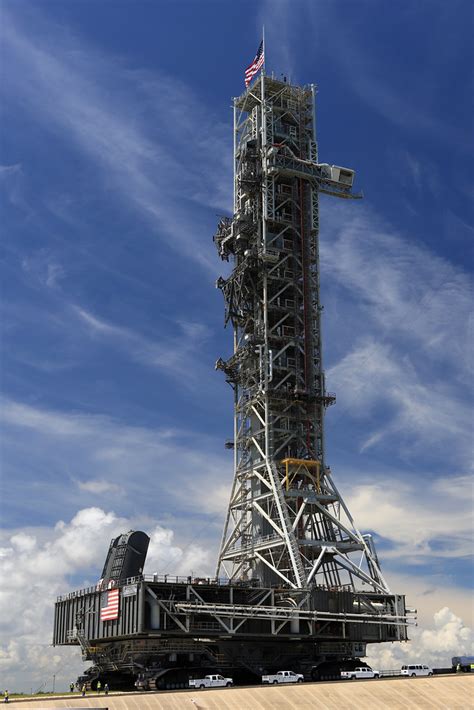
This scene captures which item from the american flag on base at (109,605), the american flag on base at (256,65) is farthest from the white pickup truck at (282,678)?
the american flag on base at (256,65)

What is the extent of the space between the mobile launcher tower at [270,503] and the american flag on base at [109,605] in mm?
349

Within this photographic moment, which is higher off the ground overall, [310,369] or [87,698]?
[310,369]

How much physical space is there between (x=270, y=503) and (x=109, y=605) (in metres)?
22.9

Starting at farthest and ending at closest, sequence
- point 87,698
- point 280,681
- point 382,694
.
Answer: point 280,681 < point 382,694 < point 87,698

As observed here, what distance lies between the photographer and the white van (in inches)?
2848

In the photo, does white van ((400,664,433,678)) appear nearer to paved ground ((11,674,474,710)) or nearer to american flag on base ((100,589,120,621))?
paved ground ((11,674,474,710))

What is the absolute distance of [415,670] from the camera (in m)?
73.1

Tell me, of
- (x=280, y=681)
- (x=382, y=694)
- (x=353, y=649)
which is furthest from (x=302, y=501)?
(x=382, y=694)

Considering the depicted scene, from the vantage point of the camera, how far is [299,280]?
103 m

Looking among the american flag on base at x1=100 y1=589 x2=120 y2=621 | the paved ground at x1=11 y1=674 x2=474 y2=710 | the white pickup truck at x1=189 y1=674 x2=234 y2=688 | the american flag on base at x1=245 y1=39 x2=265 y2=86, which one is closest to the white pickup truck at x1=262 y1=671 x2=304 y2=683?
the white pickup truck at x1=189 y1=674 x2=234 y2=688

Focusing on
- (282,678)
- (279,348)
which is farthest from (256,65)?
(282,678)

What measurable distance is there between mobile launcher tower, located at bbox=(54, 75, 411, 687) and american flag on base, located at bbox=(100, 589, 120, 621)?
35 centimetres

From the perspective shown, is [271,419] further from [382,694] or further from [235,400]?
[382,694]

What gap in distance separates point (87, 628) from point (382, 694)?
102 ft
